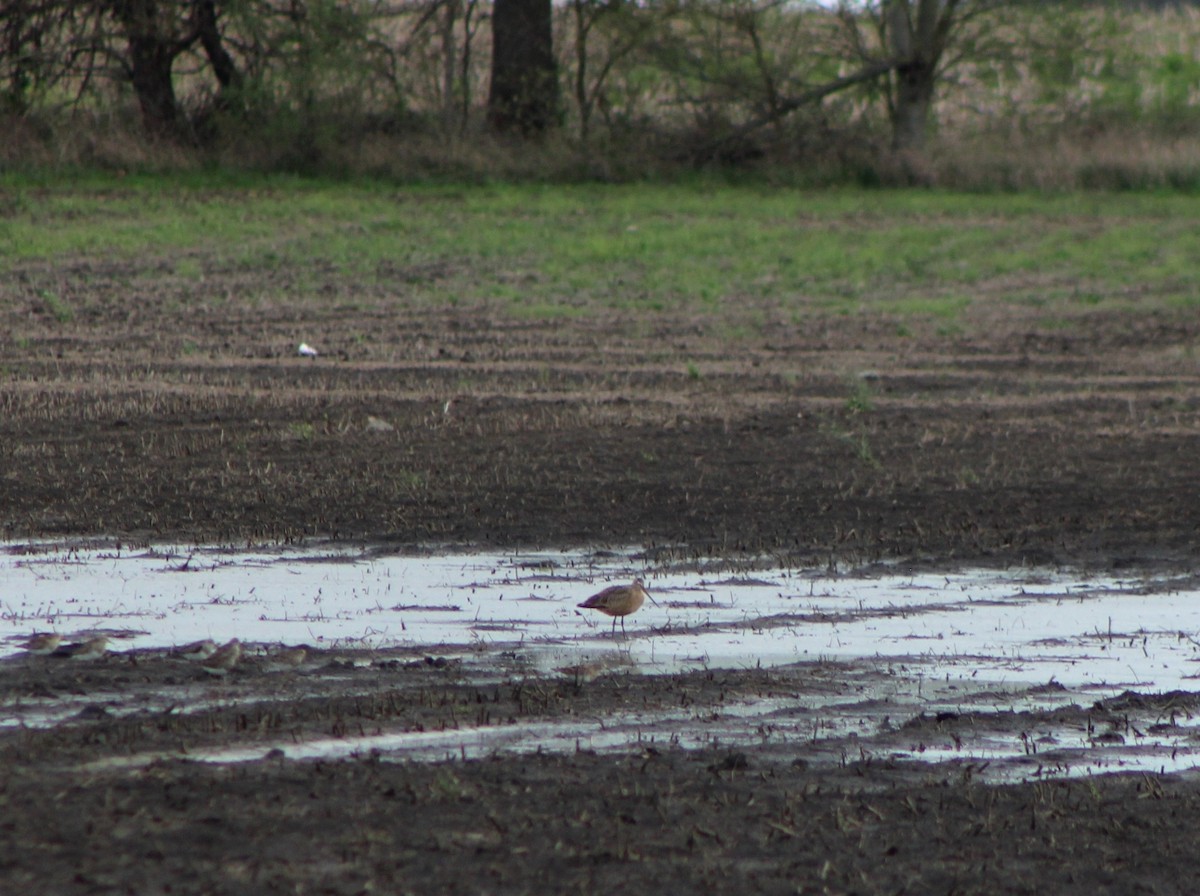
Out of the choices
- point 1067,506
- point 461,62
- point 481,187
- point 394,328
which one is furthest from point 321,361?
point 461,62

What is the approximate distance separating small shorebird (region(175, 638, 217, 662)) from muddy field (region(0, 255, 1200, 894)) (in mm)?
132

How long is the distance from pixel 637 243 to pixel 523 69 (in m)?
7.38

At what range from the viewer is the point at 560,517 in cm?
999

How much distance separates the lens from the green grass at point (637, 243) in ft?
68.5

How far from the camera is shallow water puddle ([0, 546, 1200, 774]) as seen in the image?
19.0ft

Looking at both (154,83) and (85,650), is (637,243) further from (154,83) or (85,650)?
(85,650)

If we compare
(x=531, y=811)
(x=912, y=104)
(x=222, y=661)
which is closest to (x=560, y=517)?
(x=222, y=661)

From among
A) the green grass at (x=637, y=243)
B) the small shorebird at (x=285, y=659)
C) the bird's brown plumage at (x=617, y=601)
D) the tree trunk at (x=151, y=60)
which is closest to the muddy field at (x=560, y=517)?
the small shorebird at (x=285, y=659)

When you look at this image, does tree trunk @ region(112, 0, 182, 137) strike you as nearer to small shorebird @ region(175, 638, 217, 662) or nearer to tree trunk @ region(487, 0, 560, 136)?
tree trunk @ region(487, 0, 560, 136)

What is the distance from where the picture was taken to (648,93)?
30.5m

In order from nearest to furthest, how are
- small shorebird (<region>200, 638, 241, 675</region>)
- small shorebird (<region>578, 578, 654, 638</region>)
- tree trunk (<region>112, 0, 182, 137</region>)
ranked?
1. small shorebird (<region>200, 638, 241, 675</region>)
2. small shorebird (<region>578, 578, 654, 638</region>)
3. tree trunk (<region>112, 0, 182, 137</region>)

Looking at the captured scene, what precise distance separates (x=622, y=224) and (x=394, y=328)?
25.0 ft

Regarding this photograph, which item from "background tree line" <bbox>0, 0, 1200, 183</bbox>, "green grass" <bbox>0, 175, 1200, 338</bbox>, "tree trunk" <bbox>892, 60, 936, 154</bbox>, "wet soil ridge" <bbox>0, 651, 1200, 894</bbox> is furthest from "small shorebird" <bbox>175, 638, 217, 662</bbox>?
"tree trunk" <bbox>892, 60, 936, 154</bbox>

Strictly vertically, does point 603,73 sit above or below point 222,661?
above
